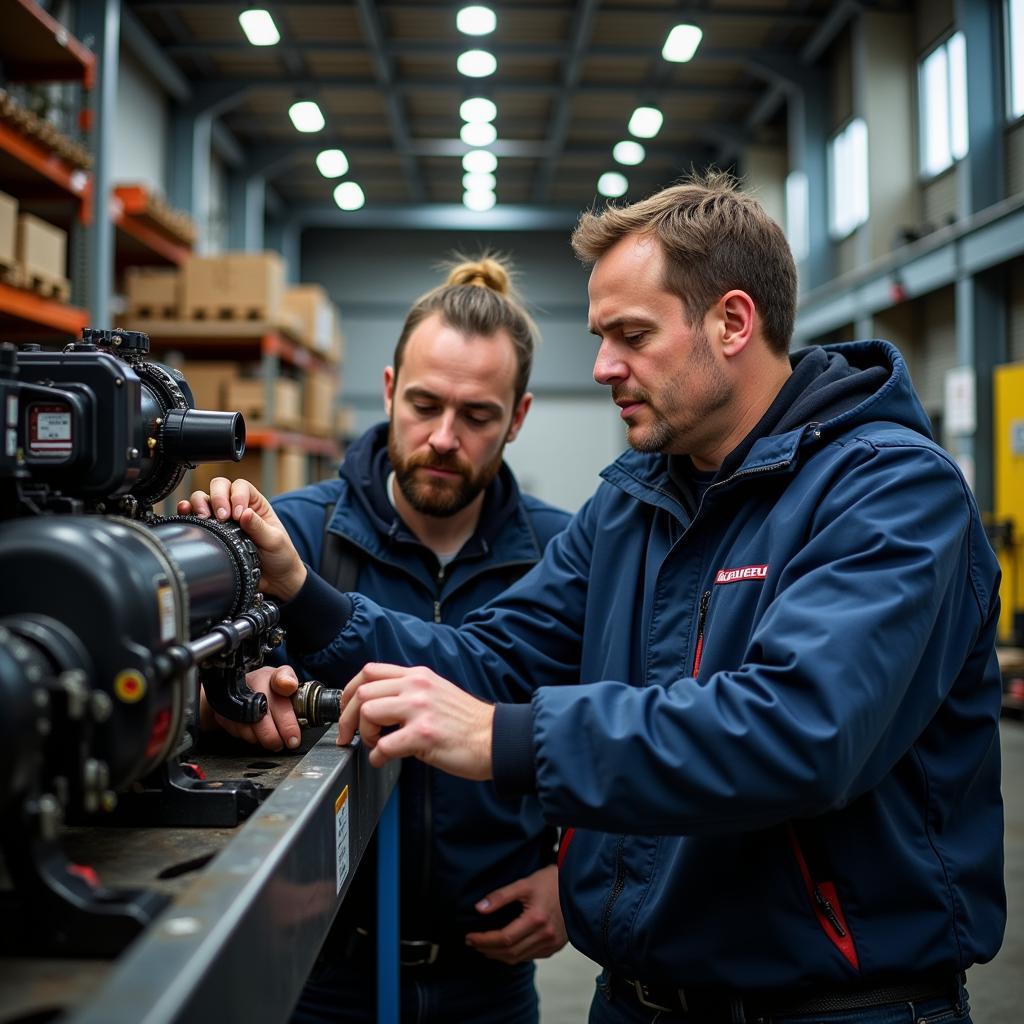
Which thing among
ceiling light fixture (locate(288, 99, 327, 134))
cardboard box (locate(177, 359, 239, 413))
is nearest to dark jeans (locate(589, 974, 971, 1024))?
cardboard box (locate(177, 359, 239, 413))

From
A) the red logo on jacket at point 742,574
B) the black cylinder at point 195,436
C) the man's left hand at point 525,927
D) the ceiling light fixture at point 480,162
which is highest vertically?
the ceiling light fixture at point 480,162

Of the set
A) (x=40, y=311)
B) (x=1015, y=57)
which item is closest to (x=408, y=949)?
(x=40, y=311)

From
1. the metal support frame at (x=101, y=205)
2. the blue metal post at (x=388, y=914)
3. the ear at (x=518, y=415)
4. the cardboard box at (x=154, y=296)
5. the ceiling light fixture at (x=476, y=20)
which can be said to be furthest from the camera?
the ceiling light fixture at (x=476, y=20)

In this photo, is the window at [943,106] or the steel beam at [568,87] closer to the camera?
the window at [943,106]

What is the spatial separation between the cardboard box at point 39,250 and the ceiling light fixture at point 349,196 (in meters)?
8.87

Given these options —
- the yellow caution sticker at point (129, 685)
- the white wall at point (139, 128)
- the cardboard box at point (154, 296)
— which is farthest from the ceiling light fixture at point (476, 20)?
the yellow caution sticker at point (129, 685)

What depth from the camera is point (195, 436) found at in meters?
1.18

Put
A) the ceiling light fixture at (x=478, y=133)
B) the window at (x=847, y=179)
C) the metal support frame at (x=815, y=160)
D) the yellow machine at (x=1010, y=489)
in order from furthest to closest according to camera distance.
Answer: the ceiling light fixture at (x=478, y=133) < the metal support frame at (x=815, y=160) < the window at (x=847, y=179) < the yellow machine at (x=1010, y=489)

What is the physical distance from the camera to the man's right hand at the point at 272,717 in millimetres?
1285

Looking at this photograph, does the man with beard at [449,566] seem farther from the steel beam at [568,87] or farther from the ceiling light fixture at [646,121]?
the ceiling light fixture at [646,121]

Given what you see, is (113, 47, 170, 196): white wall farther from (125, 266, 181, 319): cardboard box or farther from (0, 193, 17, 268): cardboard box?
(0, 193, 17, 268): cardboard box

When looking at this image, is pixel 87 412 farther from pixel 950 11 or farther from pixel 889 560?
pixel 950 11

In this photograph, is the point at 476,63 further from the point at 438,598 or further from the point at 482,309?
the point at 438,598

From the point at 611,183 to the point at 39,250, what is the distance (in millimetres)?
9566
